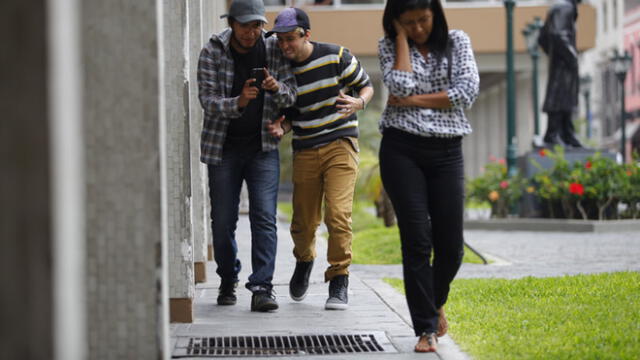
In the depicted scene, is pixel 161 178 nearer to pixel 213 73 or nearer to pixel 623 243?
pixel 213 73

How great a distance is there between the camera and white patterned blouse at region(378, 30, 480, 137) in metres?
4.96

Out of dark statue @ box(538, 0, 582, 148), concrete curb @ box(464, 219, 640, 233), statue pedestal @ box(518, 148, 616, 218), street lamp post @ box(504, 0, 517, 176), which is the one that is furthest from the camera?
street lamp post @ box(504, 0, 517, 176)

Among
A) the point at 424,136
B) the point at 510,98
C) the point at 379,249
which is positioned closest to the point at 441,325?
the point at 424,136

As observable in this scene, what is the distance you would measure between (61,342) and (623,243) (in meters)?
12.7

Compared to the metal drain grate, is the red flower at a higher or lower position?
lower

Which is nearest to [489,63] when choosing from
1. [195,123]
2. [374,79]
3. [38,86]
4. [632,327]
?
[374,79]

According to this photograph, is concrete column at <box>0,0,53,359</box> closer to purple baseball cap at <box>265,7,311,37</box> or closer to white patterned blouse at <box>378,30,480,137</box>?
white patterned blouse at <box>378,30,480,137</box>

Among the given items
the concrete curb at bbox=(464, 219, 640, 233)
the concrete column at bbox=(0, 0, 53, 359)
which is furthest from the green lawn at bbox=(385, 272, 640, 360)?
the concrete curb at bbox=(464, 219, 640, 233)

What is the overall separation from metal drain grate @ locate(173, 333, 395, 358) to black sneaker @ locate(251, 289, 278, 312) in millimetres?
875

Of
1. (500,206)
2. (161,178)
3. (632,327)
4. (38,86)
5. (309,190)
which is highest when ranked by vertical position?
(38,86)

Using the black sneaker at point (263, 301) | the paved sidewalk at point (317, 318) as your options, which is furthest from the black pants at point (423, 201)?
the black sneaker at point (263, 301)

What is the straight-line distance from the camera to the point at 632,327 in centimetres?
543

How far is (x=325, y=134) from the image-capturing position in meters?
6.57

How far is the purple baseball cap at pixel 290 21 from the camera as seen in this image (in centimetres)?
631
